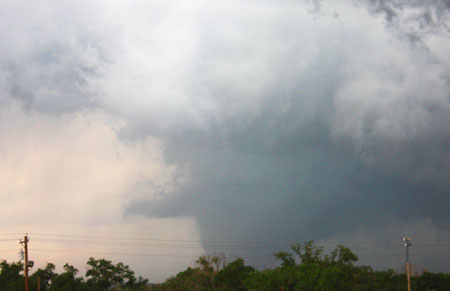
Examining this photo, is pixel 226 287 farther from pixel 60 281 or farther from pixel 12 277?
pixel 12 277

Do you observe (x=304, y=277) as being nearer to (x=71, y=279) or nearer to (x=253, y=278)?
(x=253, y=278)

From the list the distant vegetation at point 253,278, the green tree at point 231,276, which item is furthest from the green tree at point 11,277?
the green tree at point 231,276

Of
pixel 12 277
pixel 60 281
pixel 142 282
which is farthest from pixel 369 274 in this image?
pixel 12 277

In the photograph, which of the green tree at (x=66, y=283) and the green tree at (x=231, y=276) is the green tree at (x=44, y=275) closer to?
the green tree at (x=66, y=283)

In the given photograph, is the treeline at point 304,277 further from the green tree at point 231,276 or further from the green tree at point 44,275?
the green tree at point 44,275

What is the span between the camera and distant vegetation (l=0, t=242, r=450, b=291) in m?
77.8

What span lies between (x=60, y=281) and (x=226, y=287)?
29753 millimetres

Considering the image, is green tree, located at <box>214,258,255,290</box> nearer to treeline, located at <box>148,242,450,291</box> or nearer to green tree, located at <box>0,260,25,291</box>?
treeline, located at <box>148,242,450,291</box>

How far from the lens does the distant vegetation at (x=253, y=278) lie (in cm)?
7781

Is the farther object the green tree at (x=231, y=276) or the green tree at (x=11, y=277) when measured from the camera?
the green tree at (x=231, y=276)

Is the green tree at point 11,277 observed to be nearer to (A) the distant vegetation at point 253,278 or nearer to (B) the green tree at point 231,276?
(A) the distant vegetation at point 253,278

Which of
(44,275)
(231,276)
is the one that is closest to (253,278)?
(231,276)

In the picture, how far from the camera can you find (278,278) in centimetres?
8031

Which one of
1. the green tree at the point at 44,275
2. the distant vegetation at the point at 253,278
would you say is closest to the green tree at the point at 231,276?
the distant vegetation at the point at 253,278
